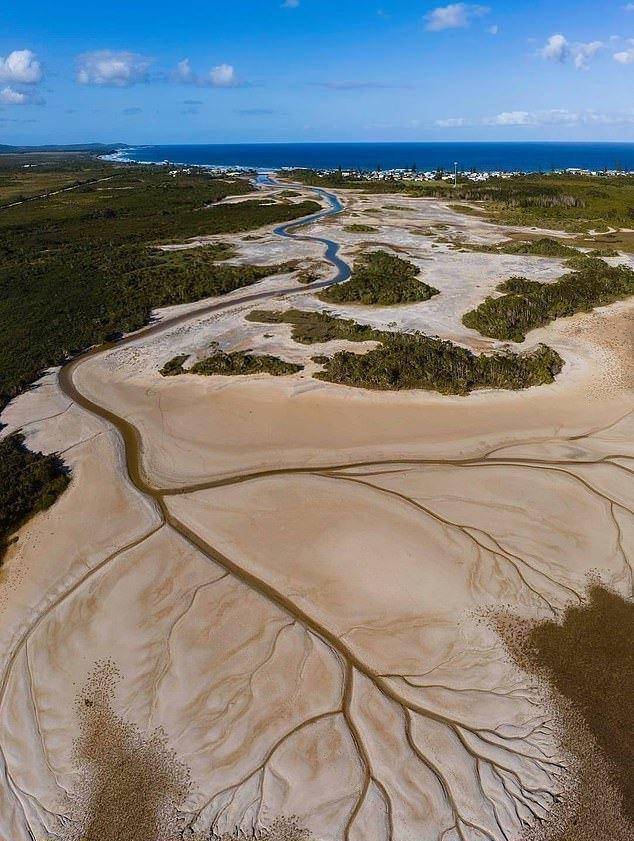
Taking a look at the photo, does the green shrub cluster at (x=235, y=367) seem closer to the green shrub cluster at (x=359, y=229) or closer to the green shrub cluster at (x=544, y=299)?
the green shrub cluster at (x=544, y=299)

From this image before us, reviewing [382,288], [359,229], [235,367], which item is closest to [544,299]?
[382,288]

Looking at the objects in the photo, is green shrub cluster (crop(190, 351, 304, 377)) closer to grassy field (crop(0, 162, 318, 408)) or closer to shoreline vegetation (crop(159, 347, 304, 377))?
shoreline vegetation (crop(159, 347, 304, 377))

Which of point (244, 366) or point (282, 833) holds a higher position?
point (244, 366)

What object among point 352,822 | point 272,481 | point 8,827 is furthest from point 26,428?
point 352,822

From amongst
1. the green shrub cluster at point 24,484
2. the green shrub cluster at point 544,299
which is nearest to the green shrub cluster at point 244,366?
the green shrub cluster at point 24,484

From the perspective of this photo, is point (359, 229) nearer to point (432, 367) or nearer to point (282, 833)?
point (432, 367)

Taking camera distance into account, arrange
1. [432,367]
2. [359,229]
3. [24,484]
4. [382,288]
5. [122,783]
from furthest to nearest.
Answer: [359,229] < [382,288] < [432,367] < [24,484] < [122,783]
